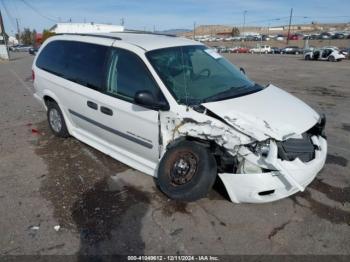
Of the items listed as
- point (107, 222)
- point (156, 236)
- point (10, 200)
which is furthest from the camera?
point (10, 200)

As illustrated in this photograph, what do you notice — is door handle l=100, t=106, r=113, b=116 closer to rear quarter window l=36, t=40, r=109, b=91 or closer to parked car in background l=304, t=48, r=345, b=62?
rear quarter window l=36, t=40, r=109, b=91

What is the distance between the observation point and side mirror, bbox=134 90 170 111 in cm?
353

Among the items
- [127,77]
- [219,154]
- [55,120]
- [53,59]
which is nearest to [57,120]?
[55,120]

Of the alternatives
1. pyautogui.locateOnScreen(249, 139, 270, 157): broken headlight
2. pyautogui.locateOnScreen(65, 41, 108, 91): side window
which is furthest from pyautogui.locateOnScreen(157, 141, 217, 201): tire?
pyautogui.locateOnScreen(65, 41, 108, 91): side window

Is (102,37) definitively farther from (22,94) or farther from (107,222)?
(22,94)

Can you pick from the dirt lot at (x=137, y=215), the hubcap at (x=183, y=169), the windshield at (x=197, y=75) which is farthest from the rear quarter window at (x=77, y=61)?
the hubcap at (x=183, y=169)

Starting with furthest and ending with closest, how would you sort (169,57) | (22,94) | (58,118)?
(22,94), (58,118), (169,57)

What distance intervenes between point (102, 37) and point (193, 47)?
4.54 feet

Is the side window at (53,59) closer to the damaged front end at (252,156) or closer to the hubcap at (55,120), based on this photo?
the hubcap at (55,120)

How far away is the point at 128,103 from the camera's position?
12.9 ft

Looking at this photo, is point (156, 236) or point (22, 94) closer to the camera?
point (156, 236)

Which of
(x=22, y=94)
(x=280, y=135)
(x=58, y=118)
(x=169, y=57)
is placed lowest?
(x=22, y=94)

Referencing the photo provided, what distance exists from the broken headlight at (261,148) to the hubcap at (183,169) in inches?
25.8

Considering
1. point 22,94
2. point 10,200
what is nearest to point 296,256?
point 10,200
